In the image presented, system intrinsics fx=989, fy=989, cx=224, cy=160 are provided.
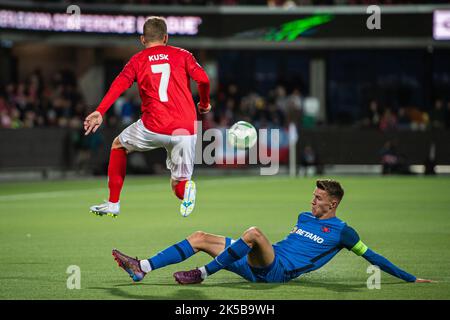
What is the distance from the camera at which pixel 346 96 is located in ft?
132

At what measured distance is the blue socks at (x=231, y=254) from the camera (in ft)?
29.8

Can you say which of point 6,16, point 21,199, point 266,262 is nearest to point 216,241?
point 266,262

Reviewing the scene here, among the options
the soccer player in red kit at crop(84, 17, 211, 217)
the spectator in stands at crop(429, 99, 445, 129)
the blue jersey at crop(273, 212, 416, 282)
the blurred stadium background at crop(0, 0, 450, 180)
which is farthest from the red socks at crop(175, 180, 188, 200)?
the spectator in stands at crop(429, 99, 445, 129)

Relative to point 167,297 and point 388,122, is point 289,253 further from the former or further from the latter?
point 388,122

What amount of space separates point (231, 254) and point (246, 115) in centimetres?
2483

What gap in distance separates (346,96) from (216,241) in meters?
31.0

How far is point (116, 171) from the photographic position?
10914 millimetres

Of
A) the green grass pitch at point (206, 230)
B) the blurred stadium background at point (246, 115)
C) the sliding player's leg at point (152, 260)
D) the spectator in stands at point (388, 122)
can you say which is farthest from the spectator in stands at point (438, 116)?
the sliding player's leg at point (152, 260)

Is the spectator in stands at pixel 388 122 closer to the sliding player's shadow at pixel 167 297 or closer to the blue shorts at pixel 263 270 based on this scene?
the blue shorts at pixel 263 270

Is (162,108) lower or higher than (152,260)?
higher

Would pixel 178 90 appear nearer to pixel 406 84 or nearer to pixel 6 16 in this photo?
pixel 6 16

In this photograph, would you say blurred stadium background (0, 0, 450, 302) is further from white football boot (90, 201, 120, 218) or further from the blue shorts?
the blue shorts

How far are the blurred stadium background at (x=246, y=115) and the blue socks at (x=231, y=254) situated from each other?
14.7ft

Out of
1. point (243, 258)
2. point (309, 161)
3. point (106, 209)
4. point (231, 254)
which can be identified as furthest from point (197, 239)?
point (309, 161)
